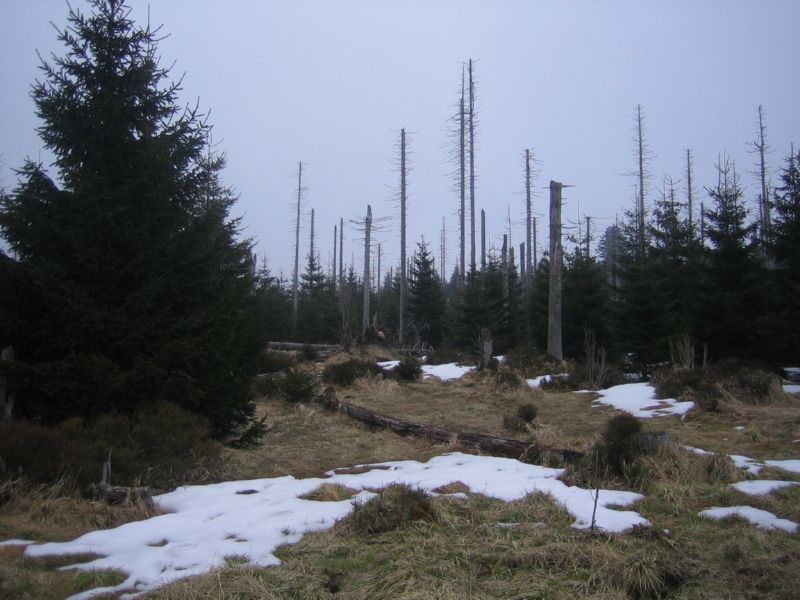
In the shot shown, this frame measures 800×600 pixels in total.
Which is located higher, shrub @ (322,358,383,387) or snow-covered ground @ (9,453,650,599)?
shrub @ (322,358,383,387)

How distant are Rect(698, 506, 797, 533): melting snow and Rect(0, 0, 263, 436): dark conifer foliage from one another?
5.61m

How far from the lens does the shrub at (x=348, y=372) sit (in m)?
14.7

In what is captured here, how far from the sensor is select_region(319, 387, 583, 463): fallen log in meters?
6.29

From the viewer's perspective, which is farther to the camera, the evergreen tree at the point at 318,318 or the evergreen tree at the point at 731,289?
the evergreen tree at the point at 318,318

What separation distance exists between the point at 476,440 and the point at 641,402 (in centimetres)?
516

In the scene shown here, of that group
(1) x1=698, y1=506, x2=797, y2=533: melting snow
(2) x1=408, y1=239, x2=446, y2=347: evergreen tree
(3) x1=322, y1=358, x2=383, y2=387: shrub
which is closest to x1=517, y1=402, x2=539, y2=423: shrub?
(1) x1=698, y1=506, x2=797, y2=533: melting snow

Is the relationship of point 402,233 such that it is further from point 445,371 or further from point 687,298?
point 687,298

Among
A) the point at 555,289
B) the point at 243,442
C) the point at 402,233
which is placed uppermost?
the point at 402,233

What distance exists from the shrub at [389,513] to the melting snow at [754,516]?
226 cm

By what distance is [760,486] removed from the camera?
15.9 ft

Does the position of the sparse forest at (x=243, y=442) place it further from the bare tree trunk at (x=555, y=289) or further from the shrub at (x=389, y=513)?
the bare tree trunk at (x=555, y=289)

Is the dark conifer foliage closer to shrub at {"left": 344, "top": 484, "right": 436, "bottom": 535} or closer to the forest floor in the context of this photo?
the forest floor

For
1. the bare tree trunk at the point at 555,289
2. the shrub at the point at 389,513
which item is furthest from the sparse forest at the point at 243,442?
the bare tree trunk at the point at 555,289

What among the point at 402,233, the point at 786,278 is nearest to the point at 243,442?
the point at 786,278
